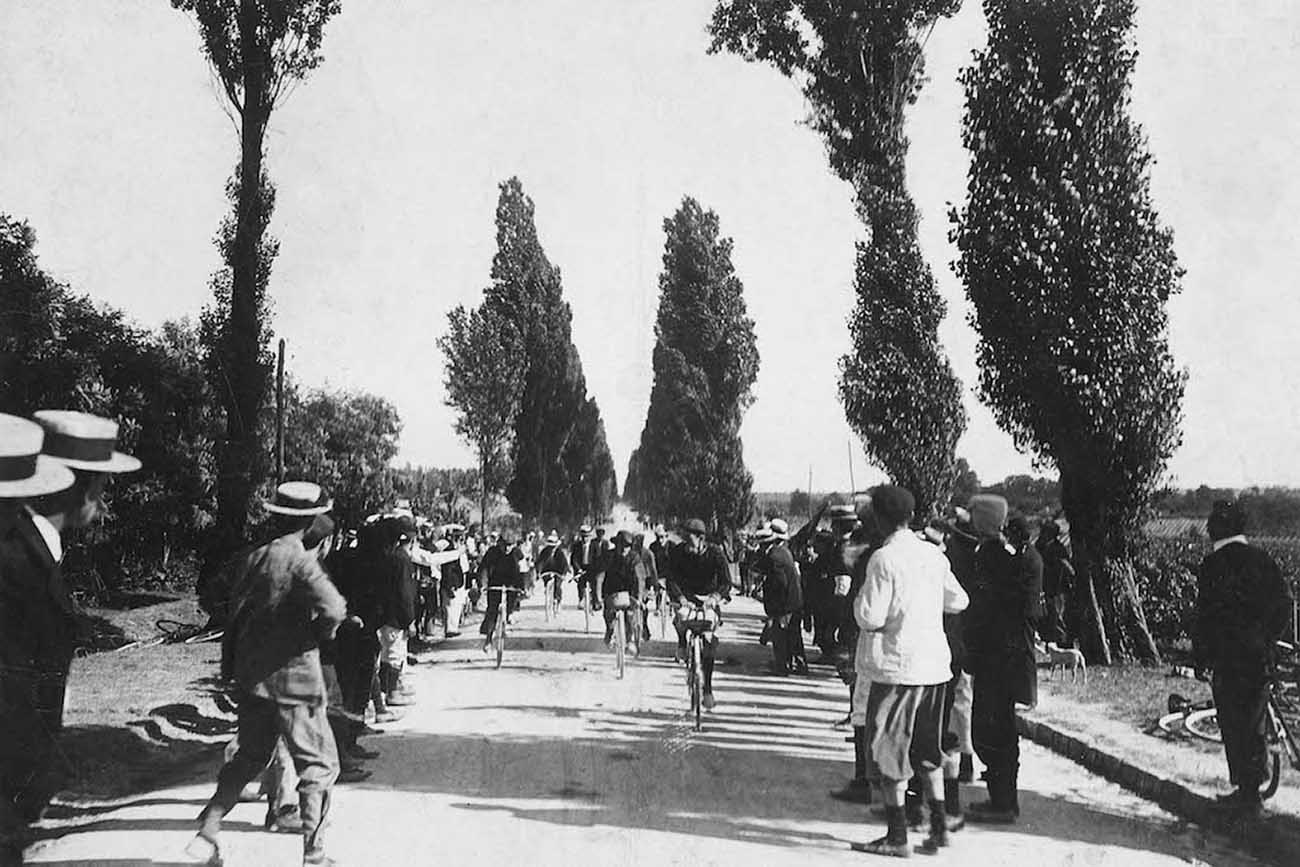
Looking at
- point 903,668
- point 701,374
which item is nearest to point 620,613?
point 903,668

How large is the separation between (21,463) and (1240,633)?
243 inches

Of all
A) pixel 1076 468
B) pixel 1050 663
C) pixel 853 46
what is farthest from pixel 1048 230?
pixel 853 46

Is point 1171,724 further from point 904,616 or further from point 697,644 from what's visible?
point 904,616

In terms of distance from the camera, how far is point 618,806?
6289 mm

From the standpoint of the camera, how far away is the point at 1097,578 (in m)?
13.4

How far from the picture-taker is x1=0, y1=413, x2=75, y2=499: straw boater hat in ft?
12.3

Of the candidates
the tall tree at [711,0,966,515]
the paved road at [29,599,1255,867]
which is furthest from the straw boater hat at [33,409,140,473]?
the tall tree at [711,0,966,515]

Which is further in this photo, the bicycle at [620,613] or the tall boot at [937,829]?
the bicycle at [620,613]

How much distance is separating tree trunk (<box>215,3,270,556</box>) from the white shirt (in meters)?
12.2

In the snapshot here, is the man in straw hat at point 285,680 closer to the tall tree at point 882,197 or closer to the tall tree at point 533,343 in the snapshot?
the tall tree at point 882,197

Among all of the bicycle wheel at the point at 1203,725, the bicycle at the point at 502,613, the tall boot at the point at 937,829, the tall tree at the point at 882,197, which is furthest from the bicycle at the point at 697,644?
the tall tree at the point at 882,197

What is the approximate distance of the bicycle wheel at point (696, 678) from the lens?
8.98m

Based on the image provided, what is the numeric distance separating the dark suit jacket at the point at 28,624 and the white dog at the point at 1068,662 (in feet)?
33.4

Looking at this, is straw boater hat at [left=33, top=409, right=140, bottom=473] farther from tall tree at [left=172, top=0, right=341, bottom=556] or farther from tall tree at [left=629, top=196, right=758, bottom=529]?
tall tree at [left=629, top=196, right=758, bottom=529]
